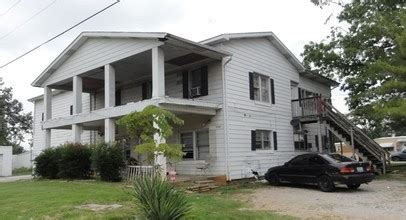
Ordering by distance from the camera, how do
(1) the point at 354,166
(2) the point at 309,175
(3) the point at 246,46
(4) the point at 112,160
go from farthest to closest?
(3) the point at 246,46
(4) the point at 112,160
(2) the point at 309,175
(1) the point at 354,166

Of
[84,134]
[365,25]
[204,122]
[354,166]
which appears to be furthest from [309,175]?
[84,134]

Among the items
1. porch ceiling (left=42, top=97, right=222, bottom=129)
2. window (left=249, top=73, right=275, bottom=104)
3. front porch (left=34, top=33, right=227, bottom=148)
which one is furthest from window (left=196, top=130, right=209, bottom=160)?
window (left=249, top=73, right=275, bottom=104)

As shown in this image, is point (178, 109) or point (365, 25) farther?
point (365, 25)

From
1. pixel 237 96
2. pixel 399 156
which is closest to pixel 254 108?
pixel 237 96

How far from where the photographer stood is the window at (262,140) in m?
21.3

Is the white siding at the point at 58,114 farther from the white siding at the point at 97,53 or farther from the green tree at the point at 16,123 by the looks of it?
the green tree at the point at 16,123

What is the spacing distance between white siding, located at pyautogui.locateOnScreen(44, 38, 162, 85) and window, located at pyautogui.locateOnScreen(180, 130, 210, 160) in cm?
488

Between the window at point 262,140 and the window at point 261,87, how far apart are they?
1685 mm

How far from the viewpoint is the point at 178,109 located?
1748cm

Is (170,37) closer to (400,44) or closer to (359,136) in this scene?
(400,44)

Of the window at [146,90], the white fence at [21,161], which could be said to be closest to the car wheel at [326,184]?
the window at [146,90]

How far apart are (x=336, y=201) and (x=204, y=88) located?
851 centimetres

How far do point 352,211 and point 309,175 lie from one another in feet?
18.3

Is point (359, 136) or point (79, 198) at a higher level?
point (359, 136)
